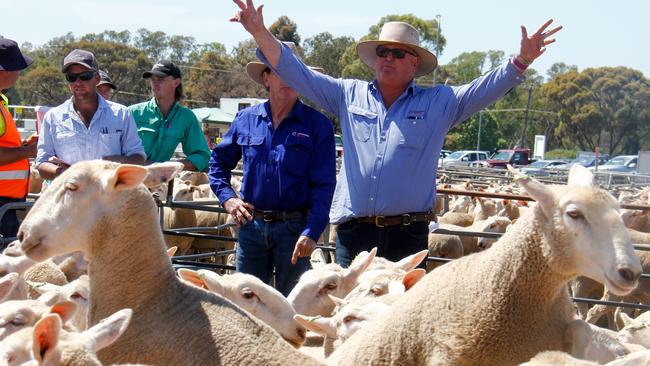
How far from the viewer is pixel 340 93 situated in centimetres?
522

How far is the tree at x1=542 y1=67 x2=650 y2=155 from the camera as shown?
65.2 meters

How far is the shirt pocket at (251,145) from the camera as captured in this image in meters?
5.29

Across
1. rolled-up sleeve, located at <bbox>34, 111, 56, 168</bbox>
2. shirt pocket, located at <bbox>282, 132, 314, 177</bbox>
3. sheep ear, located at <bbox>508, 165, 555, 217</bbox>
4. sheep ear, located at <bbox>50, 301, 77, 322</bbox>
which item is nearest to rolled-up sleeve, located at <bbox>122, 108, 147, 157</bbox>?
rolled-up sleeve, located at <bbox>34, 111, 56, 168</bbox>

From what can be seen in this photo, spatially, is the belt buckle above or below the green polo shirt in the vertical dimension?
below

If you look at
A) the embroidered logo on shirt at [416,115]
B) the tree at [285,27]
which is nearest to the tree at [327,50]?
the tree at [285,27]

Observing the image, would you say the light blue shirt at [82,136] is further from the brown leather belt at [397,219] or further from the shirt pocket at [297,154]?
the brown leather belt at [397,219]

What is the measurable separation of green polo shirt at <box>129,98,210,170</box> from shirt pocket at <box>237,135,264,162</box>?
1.30 metres

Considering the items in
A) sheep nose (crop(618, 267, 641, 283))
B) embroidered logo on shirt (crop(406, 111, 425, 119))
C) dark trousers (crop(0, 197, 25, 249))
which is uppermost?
embroidered logo on shirt (crop(406, 111, 425, 119))

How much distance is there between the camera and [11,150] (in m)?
5.80

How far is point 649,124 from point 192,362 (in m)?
68.9

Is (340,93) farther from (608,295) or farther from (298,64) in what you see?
(608,295)

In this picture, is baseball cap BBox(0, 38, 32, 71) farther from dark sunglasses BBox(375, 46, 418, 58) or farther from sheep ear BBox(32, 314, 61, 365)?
sheep ear BBox(32, 314, 61, 365)

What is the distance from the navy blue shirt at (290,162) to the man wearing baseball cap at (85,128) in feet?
2.35

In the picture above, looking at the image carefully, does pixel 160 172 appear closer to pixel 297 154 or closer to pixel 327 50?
pixel 297 154
